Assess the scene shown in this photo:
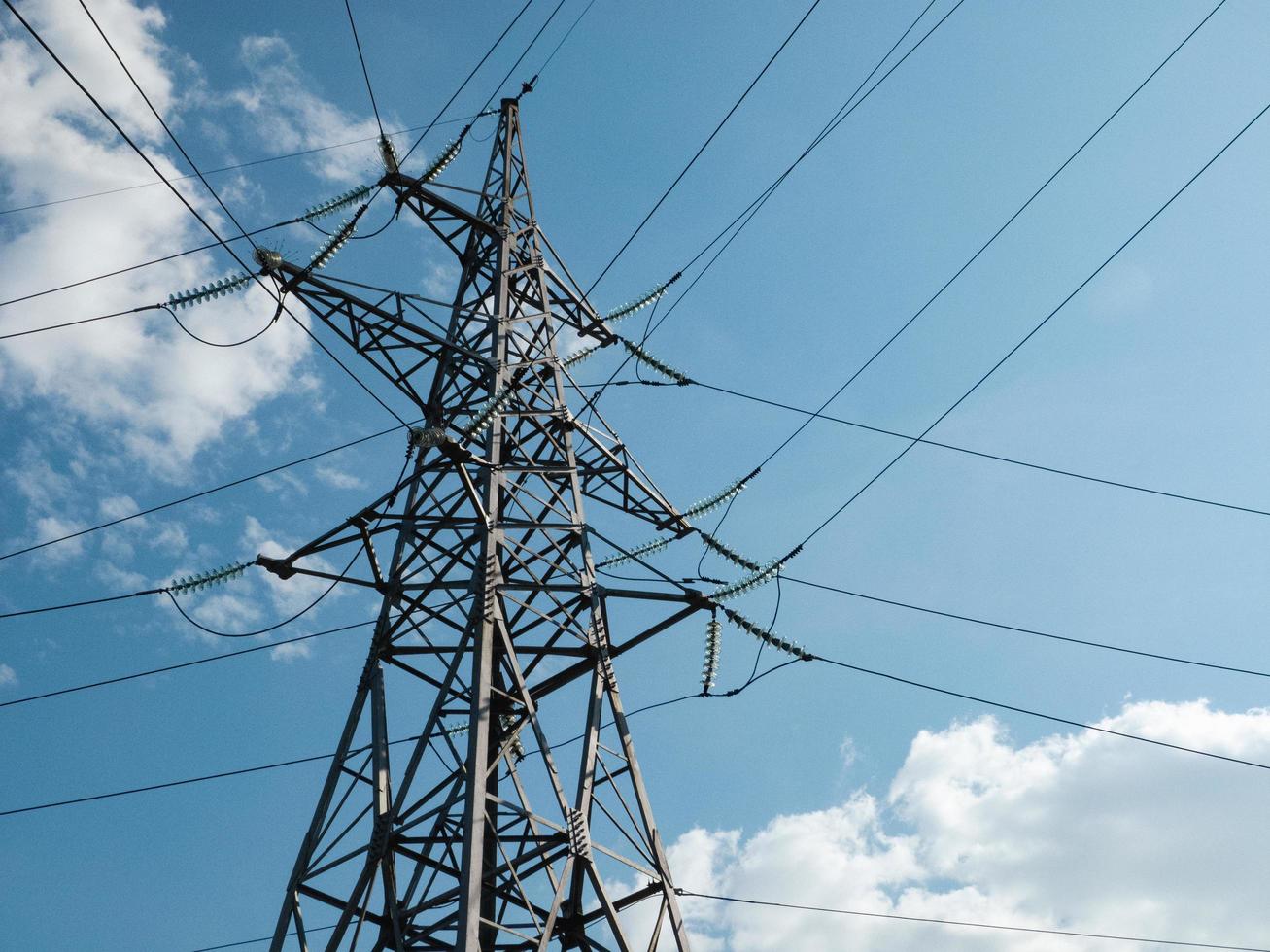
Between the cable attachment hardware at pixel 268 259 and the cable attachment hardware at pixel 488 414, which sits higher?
the cable attachment hardware at pixel 268 259

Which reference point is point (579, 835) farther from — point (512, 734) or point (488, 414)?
point (488, 414)

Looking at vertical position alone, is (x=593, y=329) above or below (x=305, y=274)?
above

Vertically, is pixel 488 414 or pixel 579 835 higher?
pixel 488 414

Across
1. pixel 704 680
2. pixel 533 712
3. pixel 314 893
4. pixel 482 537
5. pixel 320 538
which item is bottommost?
pixel 314 893

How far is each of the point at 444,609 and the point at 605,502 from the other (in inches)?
104

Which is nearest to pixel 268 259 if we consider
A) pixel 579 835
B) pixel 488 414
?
pixel 488 414

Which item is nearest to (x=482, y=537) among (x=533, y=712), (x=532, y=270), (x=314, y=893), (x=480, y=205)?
(x=533, y=712)

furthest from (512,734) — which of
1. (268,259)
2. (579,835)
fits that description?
(268,259)

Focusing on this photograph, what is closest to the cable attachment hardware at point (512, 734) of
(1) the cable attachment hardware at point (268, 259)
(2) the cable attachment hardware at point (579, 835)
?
(2) the cable attachment hardware at point (579, 835)

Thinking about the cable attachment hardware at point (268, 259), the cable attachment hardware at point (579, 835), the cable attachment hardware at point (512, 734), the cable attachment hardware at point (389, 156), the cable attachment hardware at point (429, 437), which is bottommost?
the cable attachment hardware at point (579, 835)

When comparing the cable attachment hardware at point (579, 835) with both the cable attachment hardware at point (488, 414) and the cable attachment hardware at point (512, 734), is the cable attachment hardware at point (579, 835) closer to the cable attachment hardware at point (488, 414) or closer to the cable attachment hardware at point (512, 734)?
the cable attachment hardware at point (512, 734)

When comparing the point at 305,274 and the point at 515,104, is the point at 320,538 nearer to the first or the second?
the point at 305,274

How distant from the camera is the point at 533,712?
10727mm

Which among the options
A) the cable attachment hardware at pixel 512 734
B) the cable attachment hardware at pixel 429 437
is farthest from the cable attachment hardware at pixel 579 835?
the cable attachment hardware at pixel 429 437
